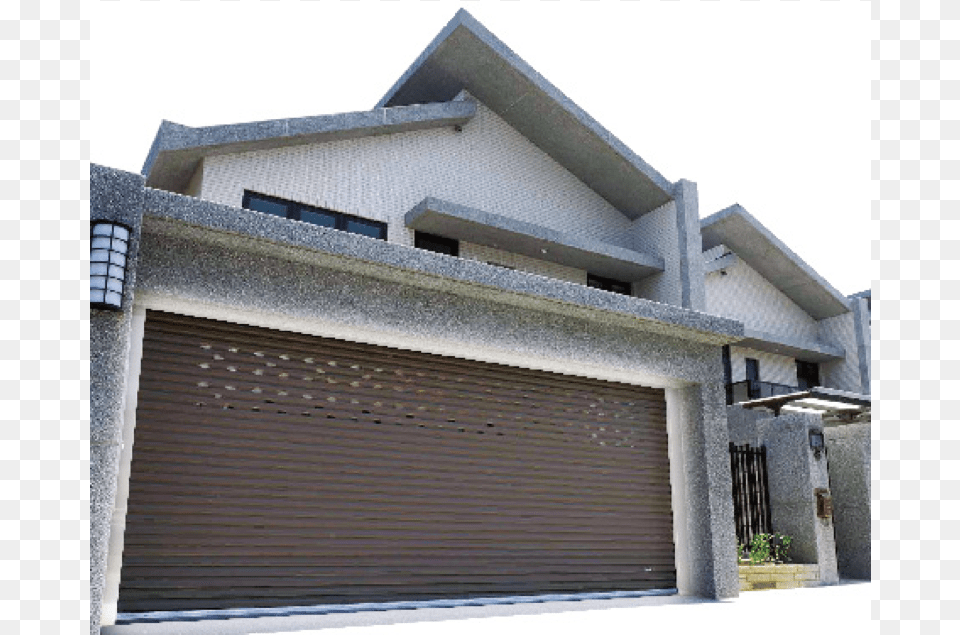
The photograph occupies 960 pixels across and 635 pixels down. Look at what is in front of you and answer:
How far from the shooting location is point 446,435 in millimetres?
8328

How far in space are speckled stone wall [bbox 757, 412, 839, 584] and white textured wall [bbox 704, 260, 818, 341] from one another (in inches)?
411

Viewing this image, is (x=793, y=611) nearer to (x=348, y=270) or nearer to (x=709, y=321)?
(x=709, y=321)

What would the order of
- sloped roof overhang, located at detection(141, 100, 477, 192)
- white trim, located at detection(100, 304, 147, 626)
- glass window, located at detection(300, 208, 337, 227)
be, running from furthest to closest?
glass window, located at detection(300, 208, 337, 227)
sloped roof overhang, located at detection(141, 100, 477, 192)
white trim, located at detection(100, 304, 147, 626)

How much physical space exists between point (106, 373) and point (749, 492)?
1065 centimetres

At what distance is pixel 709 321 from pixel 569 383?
2.19 m

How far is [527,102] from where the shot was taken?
53.9 ft

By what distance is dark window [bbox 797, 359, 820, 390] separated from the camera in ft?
83.4

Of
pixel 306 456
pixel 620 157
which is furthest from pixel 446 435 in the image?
pixel 620 157

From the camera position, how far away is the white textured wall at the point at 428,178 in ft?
44.2

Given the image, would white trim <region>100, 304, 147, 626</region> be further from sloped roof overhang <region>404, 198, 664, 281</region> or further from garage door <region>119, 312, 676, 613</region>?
sloped roof overhang <region>404, 198, 664, 281</region>

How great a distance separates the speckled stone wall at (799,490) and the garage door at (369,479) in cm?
381

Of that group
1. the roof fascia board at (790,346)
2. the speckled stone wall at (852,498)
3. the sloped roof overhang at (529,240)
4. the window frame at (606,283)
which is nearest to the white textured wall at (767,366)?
the roof fascia board at (790,346)

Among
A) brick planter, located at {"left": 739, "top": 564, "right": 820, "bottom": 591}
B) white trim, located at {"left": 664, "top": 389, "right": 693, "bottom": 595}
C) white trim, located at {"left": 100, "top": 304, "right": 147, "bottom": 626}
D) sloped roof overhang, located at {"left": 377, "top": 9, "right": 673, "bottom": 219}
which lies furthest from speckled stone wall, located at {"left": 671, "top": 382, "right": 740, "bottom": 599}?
sloped roof overhang, located at {"left": 377, "top": 9, "right": 673, "bottom": 219}

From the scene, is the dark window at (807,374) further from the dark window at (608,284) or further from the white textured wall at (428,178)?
the white textured wall at (428,178)
